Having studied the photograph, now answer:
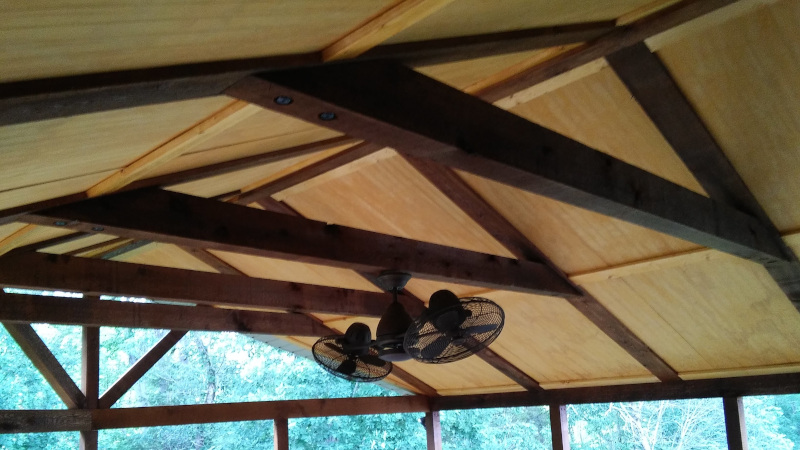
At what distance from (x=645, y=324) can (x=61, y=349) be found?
10517mm

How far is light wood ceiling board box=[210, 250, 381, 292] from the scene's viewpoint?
6938 millimetres

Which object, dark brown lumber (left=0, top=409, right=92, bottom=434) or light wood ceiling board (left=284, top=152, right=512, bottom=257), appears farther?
dark brown lumber (left=0, top=409, right=92, bottom=434)

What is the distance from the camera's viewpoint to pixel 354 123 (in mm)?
2250

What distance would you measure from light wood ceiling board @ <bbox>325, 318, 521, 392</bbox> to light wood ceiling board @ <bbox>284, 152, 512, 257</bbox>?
2062 millimetres

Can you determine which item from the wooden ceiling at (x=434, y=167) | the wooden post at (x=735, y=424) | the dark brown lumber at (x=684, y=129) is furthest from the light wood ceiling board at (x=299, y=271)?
the dark brown lumber at (x=684, y=129)

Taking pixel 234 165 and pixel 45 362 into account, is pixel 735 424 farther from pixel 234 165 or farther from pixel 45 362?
pixel 45 362

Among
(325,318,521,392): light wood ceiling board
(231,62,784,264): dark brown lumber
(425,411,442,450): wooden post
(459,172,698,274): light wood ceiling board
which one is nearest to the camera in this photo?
(231,62,784,264): dark brown lumber

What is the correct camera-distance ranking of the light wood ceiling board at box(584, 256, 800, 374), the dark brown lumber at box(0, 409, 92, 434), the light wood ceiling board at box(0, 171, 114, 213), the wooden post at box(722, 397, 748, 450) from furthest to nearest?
the dark brown lumber at box(0, 409, 92, 434) → the wooden post at box(722, 397, 748, 450) → the light wood ceiling board at box(584, 256, 800, 374) → the light wood ceiling board at box(0, 171, 114, 213)

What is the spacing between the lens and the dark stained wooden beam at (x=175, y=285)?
4457mm

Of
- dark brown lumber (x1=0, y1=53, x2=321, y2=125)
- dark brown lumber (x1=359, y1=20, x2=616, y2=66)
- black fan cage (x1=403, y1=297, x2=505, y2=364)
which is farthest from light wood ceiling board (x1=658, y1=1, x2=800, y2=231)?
dark brown lumber (x1=0, y1=53, x2=321, y2=125)

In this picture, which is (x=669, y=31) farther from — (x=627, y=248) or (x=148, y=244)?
(x=148, y=244)

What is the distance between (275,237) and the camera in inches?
157

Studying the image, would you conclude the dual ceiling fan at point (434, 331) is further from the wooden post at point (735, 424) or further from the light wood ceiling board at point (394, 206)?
the wooden post at point (735, 424)

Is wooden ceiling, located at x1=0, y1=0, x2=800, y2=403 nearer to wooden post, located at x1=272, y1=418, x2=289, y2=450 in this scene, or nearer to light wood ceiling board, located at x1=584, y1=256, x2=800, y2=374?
light wood ceiling board, located at x1=584, y1=256, x2=800, y2=374
